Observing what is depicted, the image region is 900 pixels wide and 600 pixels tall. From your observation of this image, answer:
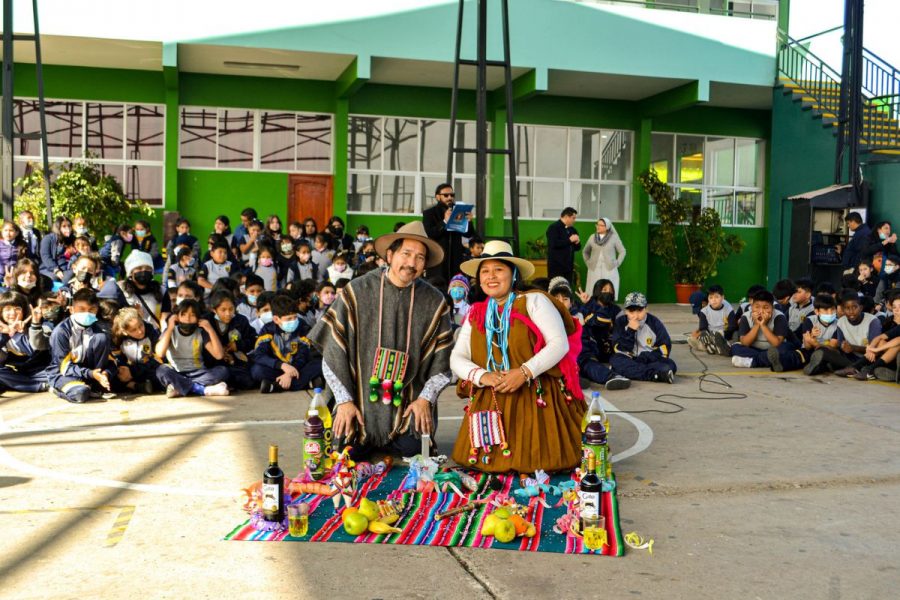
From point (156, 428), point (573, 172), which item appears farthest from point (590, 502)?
point (573, 172)

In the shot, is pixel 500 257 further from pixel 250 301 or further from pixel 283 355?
pixel 250 301

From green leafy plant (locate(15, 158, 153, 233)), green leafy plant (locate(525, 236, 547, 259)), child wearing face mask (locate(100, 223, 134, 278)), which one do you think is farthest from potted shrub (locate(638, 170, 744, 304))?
child wearing face mask (locate(100, 223, 134, 278))

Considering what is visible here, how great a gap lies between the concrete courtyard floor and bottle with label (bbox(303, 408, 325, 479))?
0.44m

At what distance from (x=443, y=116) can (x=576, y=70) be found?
3.22 meters

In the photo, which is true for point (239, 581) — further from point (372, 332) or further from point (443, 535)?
point (372, 332)

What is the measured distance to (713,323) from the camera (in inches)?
480

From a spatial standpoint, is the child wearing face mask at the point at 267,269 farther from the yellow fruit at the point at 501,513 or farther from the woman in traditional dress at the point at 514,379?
the yellow fruit at the point at 501,513

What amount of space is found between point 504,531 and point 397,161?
604 inches

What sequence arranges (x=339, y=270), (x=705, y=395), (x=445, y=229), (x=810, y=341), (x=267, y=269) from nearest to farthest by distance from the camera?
1. (x=705, y=395)
2. (x=810, y=341)
3. (x=445, y=229)
4. (x=339, y=270)
5. (x=267, y=269)

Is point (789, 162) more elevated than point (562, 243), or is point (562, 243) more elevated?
point (789, 162)

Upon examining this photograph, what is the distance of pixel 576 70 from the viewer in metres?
17.2

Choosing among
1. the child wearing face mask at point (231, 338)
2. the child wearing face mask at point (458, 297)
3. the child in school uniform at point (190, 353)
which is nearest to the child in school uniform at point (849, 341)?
the child wearing face mask at point (458, 297)

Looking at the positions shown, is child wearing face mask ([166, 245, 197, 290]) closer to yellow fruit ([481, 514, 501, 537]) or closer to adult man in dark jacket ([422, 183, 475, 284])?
adult man in dark jacket ([422, 183, 475, 284])

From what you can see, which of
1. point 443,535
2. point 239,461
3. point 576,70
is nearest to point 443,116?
point 576,70
